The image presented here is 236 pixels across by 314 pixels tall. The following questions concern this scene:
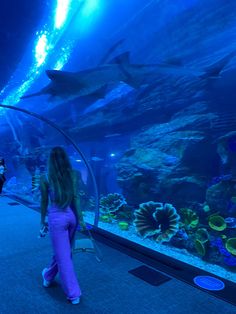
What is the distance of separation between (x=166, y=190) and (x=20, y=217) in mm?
3388

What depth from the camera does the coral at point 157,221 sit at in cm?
401

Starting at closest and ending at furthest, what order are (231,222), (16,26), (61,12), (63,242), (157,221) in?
A: (63,242)
(231,222)
(157,221)
(61,12)
(16,26)

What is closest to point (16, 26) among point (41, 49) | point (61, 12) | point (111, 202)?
point (41, 49)

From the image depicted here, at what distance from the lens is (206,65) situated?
3977 millimetres

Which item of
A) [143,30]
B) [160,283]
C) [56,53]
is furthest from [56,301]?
[56,53]

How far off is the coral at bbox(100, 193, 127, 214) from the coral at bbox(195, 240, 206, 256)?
6.48 feet

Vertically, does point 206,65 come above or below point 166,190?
above

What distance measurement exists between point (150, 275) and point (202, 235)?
3.48 ft

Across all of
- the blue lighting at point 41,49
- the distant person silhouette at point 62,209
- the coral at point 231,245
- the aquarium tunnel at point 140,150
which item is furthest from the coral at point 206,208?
the blue lighting at point 41,49

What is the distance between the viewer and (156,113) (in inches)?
194

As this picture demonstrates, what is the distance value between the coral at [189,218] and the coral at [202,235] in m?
0.15

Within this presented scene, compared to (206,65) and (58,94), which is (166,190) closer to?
(206,65)

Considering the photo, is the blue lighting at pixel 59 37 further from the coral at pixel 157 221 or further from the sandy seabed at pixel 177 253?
the sandy seabed at pixel 177 253

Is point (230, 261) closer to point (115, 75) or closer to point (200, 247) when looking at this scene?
point (200, 247)
